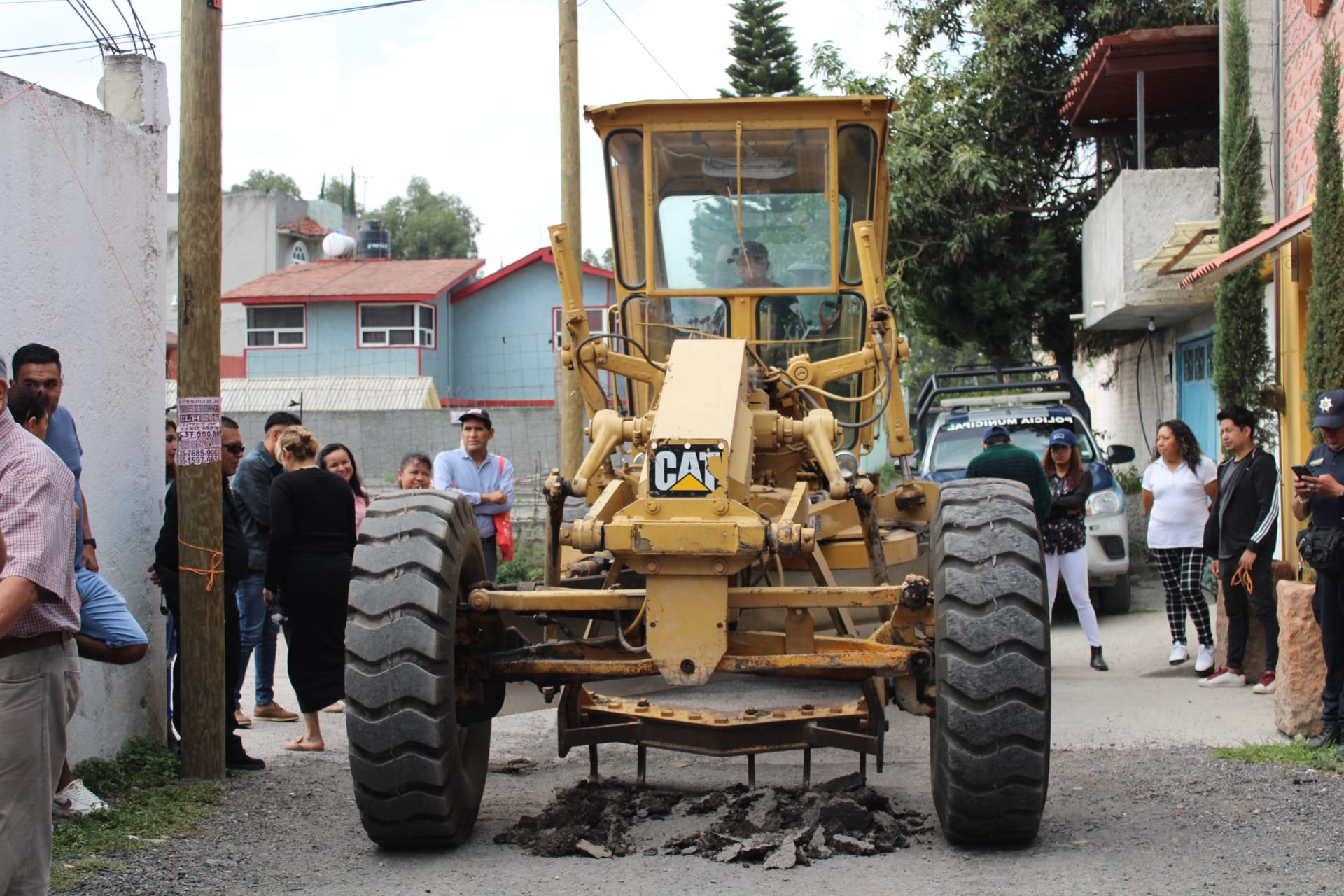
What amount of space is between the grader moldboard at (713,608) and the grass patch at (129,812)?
1.05m

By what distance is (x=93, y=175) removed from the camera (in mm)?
7102

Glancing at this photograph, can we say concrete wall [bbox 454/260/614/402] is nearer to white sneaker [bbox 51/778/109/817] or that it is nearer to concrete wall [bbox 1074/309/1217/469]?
concrete wall [bbox 1074/309/1217/469]

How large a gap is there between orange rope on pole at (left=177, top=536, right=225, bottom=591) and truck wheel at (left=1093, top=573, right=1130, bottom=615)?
846 cm

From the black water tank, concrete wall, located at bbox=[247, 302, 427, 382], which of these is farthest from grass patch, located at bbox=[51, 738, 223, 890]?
the black water tank

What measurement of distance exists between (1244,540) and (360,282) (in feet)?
99.6

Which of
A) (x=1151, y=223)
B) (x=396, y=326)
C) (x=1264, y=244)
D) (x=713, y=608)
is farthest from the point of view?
(x=396, y=326)

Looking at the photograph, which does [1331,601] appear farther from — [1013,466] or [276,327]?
[276,327]

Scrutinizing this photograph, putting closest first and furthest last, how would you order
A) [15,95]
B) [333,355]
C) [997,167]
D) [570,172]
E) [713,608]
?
[713,608] → [15,95] → [570,172] → [997,167] → [333,355]

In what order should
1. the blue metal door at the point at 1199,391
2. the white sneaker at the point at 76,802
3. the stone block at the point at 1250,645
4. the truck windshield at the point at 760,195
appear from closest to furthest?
the white sneaker at the point at 76,802, the truck windshield at the point at 760,195, the stone block at the point at 1250,645, the blue metal door at the point at 1199,391

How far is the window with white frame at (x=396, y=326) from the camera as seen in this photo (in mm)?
35625

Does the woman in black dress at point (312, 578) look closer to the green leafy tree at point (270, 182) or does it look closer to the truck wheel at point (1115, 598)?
the truck wheel at point (1115, 598)

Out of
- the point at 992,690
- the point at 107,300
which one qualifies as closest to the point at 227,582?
the point at 107,300

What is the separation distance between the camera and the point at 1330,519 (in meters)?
7.12

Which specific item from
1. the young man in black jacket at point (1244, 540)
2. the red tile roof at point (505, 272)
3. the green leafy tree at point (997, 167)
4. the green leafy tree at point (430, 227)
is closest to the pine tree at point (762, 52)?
the red tile roof at point (505, 272)
